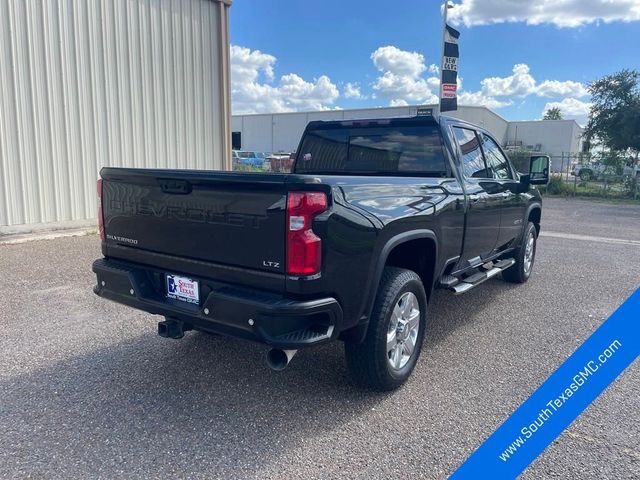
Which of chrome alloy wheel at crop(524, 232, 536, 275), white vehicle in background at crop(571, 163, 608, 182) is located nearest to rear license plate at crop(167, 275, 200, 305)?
chrome alloy wheel at crop(524, 232, 536, 275)

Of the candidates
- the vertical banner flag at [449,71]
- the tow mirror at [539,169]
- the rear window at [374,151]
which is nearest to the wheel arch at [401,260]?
the rear window at [374,151]

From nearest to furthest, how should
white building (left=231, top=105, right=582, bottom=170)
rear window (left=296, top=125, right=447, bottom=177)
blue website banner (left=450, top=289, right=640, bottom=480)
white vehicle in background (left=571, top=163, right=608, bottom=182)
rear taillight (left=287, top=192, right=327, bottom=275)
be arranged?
blue website banner (left=450, top=289, right=640, bottom=480) < rear taillight (left=287, top=192, right=327, bottom=275) < rear window (left=296, top=125, right=447, bottom=177) < white vehicle in background (left=571, top=163, right=608, bottom=182) < white building (left=231, top=105, right=582, bottom=170)

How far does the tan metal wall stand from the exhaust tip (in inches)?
304

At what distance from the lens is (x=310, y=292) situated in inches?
105

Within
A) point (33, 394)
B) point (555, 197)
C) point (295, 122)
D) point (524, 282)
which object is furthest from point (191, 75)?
point (295, 122)

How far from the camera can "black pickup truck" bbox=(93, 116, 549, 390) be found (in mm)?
2664

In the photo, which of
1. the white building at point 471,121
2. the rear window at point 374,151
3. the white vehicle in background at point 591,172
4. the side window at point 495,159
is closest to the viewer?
the rear window at point 374,151

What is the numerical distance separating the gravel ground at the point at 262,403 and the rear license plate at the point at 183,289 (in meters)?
0.71

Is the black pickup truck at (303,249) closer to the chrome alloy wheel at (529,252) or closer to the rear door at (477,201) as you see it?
the rear door at (477,201)

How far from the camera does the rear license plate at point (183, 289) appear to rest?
306 centimetres

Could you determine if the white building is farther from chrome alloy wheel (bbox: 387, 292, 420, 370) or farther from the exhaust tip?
the exhaust tip

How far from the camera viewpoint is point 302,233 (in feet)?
8.61

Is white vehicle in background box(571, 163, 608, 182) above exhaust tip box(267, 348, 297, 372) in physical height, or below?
above

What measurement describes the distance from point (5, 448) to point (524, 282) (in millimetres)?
5952
